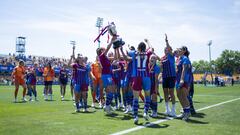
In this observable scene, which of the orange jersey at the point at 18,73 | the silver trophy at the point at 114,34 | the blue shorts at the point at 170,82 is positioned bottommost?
the blue shorts at the point at 170,82

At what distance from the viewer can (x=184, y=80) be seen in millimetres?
10477

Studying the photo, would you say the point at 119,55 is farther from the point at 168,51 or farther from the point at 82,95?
the point at 82,95

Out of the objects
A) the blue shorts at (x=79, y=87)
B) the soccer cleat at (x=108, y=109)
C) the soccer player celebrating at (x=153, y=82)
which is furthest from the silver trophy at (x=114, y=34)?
the blue shorts at (x=79, y=87)

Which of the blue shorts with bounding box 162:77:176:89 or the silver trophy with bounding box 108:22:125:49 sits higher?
the silver trophy with bounding box 108:22:125:49

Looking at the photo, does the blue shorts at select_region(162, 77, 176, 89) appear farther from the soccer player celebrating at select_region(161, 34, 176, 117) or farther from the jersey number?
the jersey number

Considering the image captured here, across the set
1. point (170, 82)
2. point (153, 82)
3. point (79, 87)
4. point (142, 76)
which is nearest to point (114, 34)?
point (142, 76)

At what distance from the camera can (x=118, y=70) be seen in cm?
1371

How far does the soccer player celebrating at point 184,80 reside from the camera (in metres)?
10.4

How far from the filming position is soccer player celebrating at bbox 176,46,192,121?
34.0 feet

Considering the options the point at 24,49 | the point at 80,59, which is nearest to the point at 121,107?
the point at 80,59

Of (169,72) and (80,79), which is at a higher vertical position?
(169,72)

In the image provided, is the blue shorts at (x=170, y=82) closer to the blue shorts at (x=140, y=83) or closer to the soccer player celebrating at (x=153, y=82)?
the soccer player celebrating at (x=153, y=82)

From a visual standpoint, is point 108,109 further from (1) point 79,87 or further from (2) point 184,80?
(2) point 184,80

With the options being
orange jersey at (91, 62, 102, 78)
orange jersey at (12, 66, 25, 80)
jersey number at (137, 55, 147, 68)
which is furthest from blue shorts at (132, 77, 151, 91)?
orange jersey at (12, 66, 25, 80)
